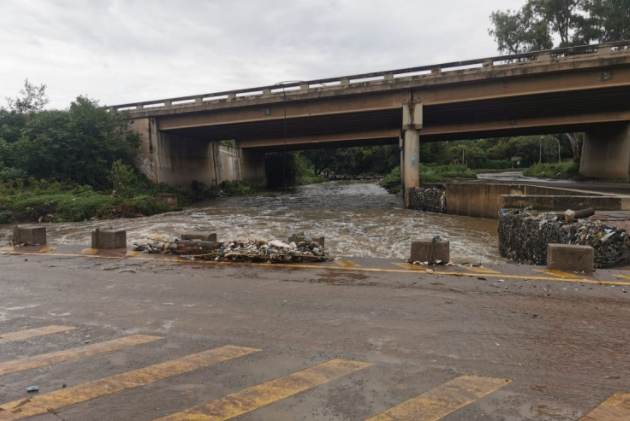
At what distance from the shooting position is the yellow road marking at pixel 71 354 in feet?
13.4

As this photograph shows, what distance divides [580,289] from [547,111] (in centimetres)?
2647

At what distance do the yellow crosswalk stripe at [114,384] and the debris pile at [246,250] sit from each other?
16.0 ft

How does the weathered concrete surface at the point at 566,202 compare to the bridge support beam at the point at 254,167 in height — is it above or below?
below

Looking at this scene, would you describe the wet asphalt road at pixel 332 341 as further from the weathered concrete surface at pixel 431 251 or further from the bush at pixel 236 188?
the bush at pixel 236 188

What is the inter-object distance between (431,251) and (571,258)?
102 inches

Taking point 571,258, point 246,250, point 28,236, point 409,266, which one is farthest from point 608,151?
point 28,236

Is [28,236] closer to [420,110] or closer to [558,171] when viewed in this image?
[420,110]

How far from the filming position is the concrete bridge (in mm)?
22656

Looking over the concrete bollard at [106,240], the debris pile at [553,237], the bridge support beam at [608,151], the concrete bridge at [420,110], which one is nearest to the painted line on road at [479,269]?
the debris pile at [553,237]

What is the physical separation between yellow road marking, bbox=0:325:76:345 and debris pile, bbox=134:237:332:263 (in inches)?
181

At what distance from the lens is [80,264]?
9.55 metres

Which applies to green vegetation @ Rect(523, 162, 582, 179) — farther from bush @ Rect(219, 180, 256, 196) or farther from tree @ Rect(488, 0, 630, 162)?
bush @ Rect(219, 180, 256, 196)

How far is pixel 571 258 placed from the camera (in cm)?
789

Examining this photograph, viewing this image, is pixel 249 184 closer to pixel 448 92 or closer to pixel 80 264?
pixel 448 92
